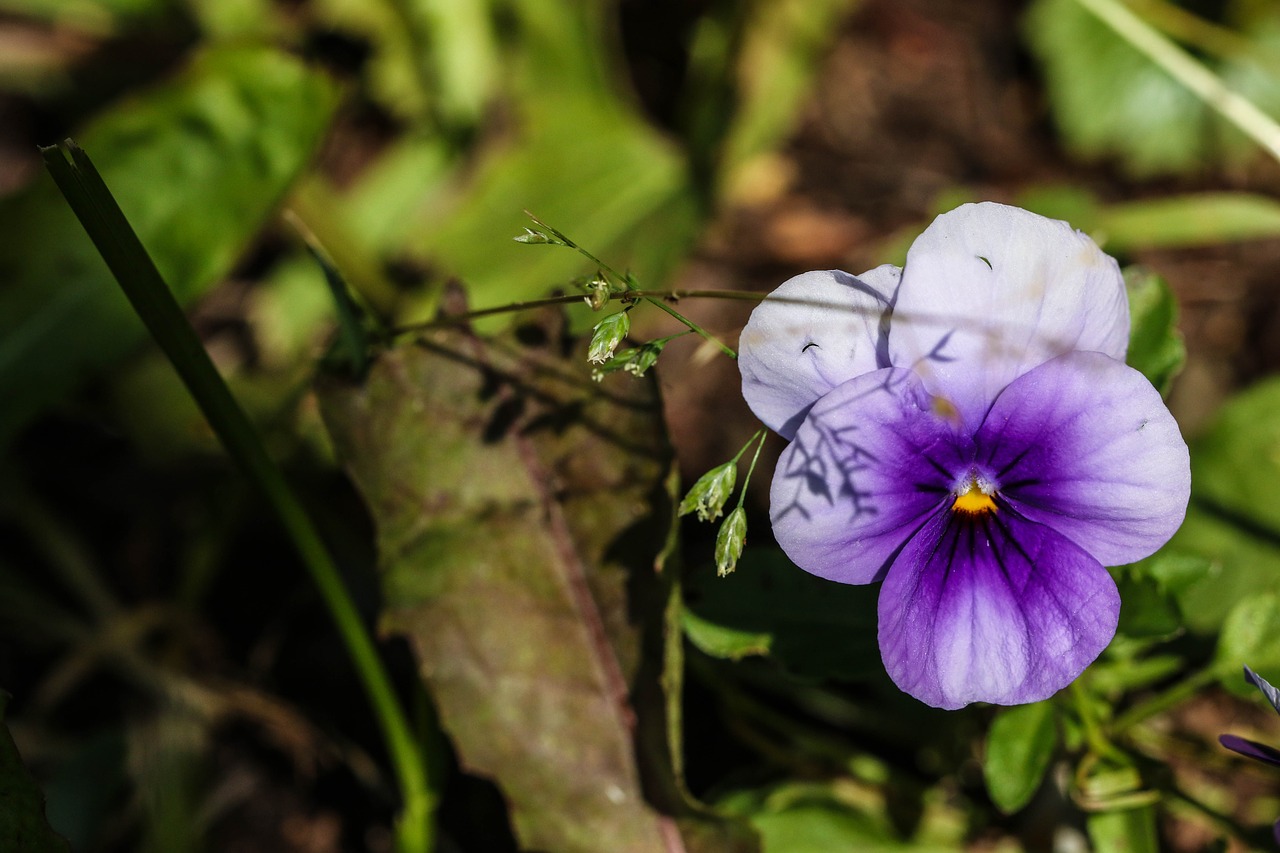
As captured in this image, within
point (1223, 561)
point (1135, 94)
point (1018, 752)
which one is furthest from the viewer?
point (1135, 94)

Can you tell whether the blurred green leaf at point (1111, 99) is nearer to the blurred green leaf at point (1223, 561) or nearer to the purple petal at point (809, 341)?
the blurred green leaf at point (1223, 561)

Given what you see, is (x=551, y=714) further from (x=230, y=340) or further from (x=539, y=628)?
(x=230, y=340)

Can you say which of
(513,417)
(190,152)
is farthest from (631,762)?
(190,152)

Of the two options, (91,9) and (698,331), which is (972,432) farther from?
(91,9)

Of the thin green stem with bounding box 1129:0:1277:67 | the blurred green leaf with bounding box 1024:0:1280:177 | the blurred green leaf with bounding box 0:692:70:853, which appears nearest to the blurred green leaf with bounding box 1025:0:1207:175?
the blurred green leaf with bounding box 1024:0:1280:177

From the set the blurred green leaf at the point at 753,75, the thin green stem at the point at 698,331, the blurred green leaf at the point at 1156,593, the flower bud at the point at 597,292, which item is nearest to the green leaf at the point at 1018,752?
the blurred green leaf at the point at 1156,593

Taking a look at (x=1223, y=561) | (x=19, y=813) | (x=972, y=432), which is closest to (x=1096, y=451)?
(x=972, y=432)

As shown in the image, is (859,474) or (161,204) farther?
(161,204)

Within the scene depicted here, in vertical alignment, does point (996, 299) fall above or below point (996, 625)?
above

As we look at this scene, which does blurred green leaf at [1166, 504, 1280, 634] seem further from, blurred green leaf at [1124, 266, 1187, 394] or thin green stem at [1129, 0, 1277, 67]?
thin green stem at [1129, 0, 1277, 67]
